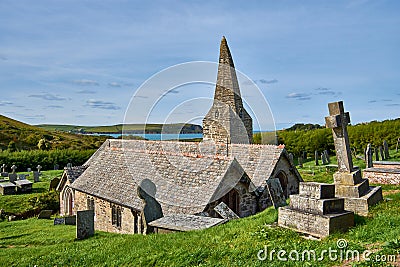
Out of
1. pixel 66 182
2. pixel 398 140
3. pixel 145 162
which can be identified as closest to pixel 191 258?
pixel 145 162

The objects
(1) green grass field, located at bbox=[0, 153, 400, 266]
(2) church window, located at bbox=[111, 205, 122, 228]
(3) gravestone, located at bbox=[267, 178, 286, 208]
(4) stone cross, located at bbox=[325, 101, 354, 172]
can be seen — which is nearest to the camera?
(1) green grass field, located at bbox=[0, 153, 400, 266]

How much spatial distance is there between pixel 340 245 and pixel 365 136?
1428 inches

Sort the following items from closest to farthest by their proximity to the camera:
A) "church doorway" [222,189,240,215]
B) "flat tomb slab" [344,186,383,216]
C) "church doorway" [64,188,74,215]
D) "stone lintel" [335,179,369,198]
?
1. "flat tomb slab" [344,186,383,216]
2. "stone lintel" [335,179,369,198]
3. "church doorway" [222,189,240,215]
4. "church doorway" [64,188,74,215]

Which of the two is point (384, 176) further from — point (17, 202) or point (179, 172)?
point (17, 202)

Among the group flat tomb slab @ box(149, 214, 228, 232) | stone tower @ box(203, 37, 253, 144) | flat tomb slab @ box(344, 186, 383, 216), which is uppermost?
stone tower @ box(203, 37, 253, 144)

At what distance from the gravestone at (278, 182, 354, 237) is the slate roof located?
19.5ft

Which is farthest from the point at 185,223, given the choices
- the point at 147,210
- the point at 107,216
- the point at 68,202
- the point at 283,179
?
the point at 68,202

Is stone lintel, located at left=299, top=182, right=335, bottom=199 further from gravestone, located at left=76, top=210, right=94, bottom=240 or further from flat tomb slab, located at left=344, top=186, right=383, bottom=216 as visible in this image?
gravestone, located at left=76, top=210, right=94, bottom=240

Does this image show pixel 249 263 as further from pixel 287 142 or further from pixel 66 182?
pixel 287 142

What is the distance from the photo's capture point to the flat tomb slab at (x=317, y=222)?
7000 mm

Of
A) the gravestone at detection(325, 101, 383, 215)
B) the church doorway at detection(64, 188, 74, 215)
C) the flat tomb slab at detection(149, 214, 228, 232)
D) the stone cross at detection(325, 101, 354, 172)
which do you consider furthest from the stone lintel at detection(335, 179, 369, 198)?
the church doorway at detection(64, 188, 74, 215)

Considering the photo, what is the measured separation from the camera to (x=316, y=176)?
79.9ft

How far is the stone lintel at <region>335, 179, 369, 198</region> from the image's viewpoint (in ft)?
27.6

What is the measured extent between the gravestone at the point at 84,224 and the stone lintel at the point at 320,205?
27.5 ft
